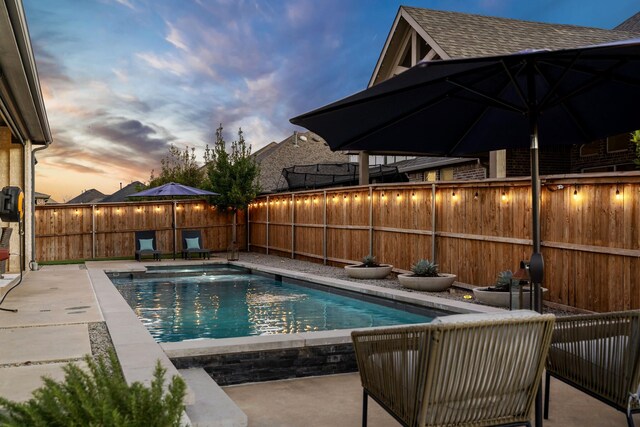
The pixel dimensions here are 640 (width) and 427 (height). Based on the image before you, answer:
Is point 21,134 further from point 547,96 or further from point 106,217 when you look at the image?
point 547,96

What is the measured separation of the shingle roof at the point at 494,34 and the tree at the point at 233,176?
7.27 m

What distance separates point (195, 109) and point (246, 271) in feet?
50.1

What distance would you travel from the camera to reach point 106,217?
18016 millimetres

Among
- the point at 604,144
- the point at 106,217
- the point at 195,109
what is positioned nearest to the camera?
the point at 604,144

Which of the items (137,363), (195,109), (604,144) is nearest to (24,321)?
(137,363)

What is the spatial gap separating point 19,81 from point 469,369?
6923 millimetres

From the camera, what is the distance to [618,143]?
12648mm

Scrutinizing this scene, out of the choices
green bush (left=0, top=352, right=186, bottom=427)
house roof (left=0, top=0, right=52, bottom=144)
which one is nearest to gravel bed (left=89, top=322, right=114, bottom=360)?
green bush (left=0, top=352, right=186, bottom=427)

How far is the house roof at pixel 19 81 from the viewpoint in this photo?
5049 mm

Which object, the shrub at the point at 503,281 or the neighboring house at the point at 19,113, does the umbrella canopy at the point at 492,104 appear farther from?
the neighboring house at the point at 19,113

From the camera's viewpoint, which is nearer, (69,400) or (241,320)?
Answer: (69,400)

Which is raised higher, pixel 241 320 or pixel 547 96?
pixel 547 96

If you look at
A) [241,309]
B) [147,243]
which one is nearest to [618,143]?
[241,309]

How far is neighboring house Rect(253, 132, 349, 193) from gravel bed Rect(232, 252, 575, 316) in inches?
717
